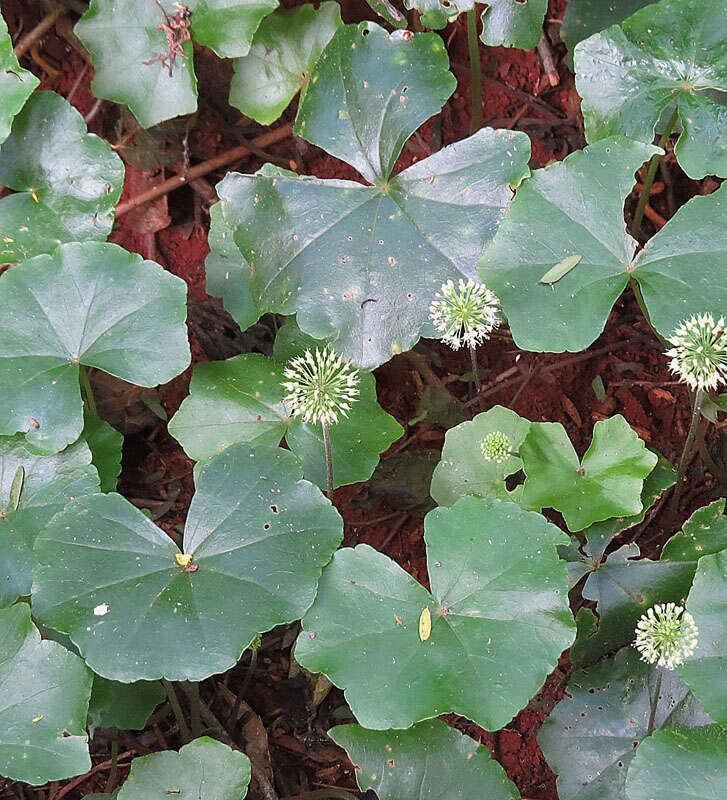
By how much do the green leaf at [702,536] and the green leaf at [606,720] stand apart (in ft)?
0.98

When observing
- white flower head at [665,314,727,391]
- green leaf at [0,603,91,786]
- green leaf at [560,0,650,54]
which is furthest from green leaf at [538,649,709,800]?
green leaf at [560,0,650,54]

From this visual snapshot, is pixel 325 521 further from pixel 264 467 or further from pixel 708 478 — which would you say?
pixel 708 478

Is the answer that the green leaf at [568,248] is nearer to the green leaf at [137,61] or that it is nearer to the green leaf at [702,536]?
the green leaf at [702,536]

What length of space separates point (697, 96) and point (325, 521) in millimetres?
1477

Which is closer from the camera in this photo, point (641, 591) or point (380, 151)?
point (641, 591)

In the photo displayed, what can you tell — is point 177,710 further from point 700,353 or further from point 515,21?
point 515,21

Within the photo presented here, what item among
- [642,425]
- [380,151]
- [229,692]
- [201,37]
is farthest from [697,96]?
[229,692]

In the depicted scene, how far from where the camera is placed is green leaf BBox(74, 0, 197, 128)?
→ 2.47 meters

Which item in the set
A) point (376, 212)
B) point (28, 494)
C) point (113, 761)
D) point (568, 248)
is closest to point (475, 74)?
point (376, 212)

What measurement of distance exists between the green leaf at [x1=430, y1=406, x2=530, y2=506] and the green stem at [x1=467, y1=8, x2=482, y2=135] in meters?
1.15

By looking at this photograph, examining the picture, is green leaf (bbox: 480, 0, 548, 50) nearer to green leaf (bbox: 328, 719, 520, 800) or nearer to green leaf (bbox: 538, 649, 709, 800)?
green leaf (bbox: 538, 649, 709, 800)

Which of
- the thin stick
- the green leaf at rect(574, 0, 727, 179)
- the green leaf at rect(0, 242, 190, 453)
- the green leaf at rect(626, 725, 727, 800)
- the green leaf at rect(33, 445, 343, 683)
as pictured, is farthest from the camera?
the thin stick

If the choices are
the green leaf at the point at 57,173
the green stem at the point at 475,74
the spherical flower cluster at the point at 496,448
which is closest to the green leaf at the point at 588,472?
the spherical flower cluster at the point at 496,448

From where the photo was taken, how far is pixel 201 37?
246cm
